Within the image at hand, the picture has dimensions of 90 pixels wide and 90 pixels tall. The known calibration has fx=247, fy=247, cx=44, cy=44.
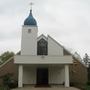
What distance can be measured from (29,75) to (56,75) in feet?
12.3

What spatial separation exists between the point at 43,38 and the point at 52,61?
24.8ft

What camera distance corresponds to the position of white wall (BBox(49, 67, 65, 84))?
112 feet

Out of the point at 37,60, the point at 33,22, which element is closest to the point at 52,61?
the point at 37,60

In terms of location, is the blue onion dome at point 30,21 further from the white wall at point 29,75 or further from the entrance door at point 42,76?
the entrance door at point 42,76

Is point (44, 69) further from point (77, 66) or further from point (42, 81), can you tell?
point (77, 66)

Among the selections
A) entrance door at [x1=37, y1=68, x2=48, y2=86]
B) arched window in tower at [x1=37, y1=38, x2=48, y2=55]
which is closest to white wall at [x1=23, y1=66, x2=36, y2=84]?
entrance door at [x1=37, y1=68, x2=48, y2=86]

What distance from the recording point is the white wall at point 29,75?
33719 mm

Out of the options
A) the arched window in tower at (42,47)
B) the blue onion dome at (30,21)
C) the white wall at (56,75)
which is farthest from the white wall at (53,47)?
the blue onion dome at (30,21)

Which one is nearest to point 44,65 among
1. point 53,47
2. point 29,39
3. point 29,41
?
point 29,41

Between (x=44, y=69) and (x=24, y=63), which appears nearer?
(x=24, y=63)

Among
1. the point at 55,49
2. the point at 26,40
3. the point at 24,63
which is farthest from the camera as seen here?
the point at 55,49

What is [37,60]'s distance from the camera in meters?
28.5

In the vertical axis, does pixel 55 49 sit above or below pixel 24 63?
above

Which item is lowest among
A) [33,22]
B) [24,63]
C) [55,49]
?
[24,63]
